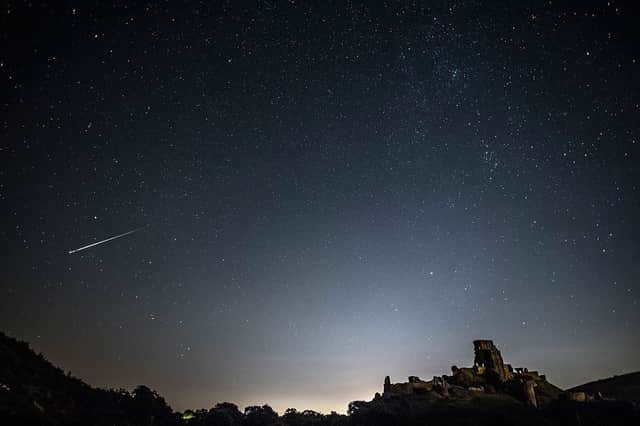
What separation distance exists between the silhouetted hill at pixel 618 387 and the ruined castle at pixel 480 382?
895 inches

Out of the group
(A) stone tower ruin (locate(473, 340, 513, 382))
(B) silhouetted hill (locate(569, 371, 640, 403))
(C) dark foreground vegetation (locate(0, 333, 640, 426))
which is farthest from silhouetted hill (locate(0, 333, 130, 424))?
(B) silhouetted hill (locate(569, 371, 640, 403))

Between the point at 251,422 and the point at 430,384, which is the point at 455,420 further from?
the point at 251,422

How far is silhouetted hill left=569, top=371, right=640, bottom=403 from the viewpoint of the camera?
9456cm

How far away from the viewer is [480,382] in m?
80.8

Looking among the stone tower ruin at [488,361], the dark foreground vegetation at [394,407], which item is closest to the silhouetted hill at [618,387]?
the stone tower ruin at [488,361]

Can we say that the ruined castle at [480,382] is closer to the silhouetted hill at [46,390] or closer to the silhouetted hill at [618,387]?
the silhouetted hill at [618,387]

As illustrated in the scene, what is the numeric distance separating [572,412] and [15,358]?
82026 mm

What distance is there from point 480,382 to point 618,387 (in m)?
56.8

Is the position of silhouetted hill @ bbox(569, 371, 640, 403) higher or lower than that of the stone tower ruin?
lower

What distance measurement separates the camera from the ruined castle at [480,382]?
70125mm

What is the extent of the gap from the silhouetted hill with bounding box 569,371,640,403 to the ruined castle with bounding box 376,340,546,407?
22732 millimetres

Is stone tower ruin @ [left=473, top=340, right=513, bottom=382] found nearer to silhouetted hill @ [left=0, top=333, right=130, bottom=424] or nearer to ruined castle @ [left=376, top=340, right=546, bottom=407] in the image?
ruined castle @ [left=376, top=340, right=546, bottom=407]

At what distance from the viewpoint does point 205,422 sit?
78812 millimetres

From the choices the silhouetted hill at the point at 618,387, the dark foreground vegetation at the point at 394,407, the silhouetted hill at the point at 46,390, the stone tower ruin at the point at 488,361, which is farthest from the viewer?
the silhouetted hill at the point at 618,387
